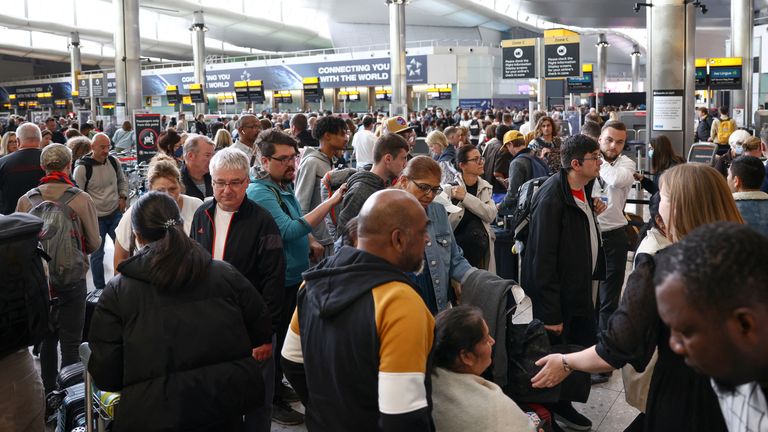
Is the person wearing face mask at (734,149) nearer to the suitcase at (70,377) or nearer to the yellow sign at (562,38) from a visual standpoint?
the suitcase at (70,377)

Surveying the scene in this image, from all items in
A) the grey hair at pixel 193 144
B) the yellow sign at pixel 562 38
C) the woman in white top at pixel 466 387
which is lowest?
the woman in white top at pixel 466 387

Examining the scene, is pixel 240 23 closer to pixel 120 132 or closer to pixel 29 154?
pixel 120 132

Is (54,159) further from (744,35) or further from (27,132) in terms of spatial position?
(744,35)

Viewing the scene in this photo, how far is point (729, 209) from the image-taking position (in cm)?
223

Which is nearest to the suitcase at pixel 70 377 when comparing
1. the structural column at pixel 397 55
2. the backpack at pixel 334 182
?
the backpack at pixel 334 182

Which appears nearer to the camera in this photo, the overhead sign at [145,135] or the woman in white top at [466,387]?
the woman in white top at [466,387]

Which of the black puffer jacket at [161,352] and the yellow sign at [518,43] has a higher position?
the yellow sign at [518,43]

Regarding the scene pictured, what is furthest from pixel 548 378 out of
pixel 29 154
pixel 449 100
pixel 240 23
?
pixel 240 23

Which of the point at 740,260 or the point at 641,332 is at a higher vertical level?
the point at 740,260

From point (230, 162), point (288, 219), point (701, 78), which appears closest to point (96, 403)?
point (230, 162)

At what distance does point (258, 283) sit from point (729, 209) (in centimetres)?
200

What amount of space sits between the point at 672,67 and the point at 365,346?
31.1 ft

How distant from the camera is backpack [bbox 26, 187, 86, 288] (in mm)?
4152

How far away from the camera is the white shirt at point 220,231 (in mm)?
3283
